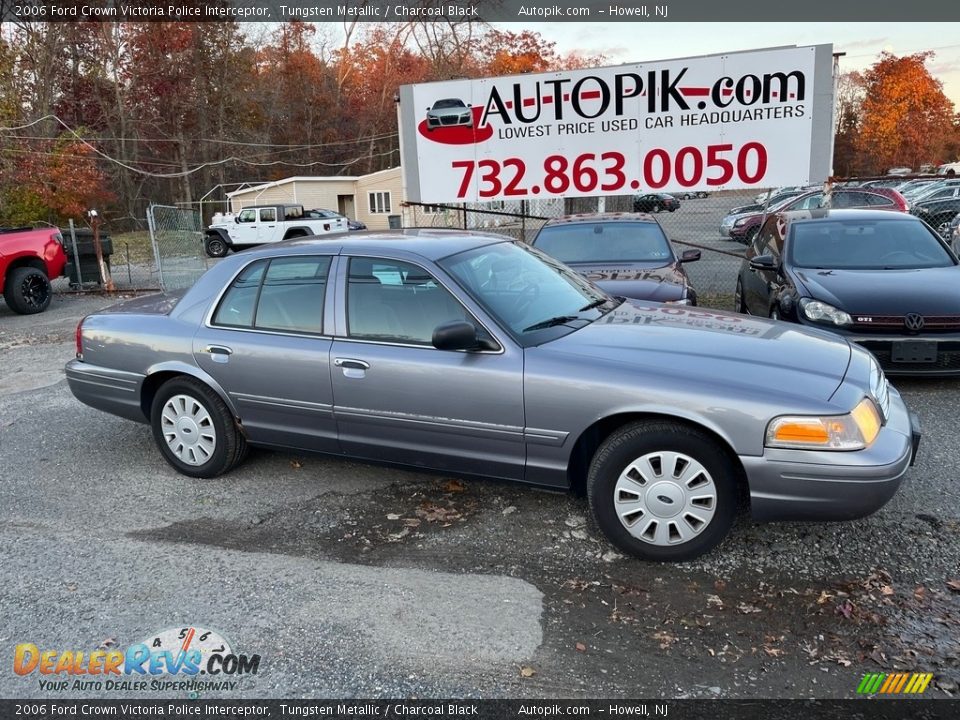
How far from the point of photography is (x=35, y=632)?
9.97 feet

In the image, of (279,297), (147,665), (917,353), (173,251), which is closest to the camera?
(147,665)

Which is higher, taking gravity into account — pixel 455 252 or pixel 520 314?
pixel 455 252

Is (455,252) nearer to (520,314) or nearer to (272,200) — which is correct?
(520,314)

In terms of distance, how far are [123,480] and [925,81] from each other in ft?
183

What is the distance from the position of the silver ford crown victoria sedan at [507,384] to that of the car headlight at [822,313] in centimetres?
202

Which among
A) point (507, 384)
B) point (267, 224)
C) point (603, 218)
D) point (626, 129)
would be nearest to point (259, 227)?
point (267, 224)

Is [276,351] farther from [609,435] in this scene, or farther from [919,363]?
[919,363]

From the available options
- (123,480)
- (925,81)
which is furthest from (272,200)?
(925,81)

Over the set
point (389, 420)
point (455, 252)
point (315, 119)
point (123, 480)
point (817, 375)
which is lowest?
point (123, 480)

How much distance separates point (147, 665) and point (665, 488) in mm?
2300

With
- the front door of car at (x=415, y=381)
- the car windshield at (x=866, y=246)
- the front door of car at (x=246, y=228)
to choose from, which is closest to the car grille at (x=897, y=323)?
the car windshield at (x=866, y=246)

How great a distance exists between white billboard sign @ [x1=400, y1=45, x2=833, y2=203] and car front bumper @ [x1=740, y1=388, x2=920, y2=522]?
7.56 metres

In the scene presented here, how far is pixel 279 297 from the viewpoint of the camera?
14.2ft

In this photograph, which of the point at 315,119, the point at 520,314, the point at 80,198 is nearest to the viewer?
the point at 520,314
